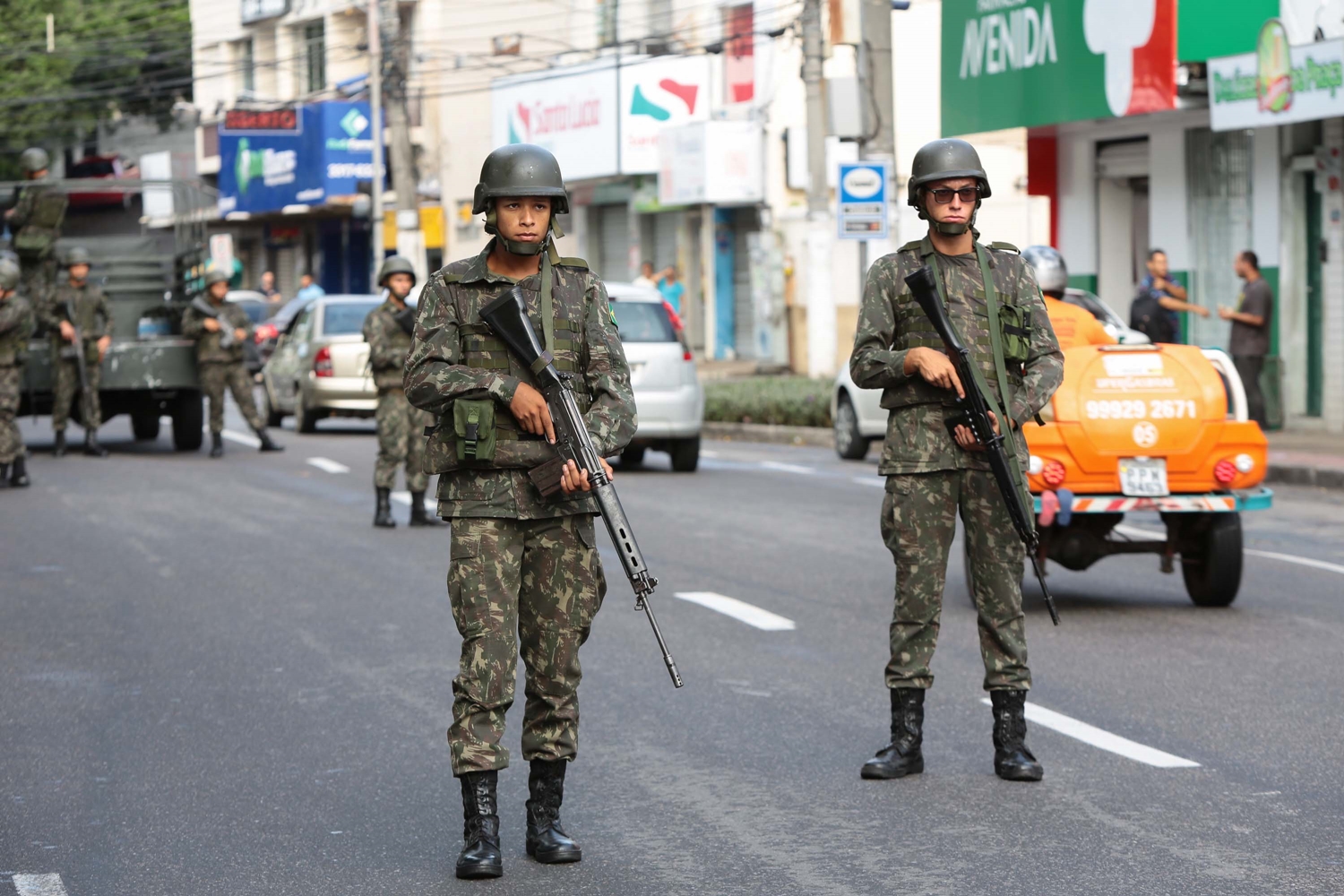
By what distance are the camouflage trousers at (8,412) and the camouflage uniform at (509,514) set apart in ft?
39.9

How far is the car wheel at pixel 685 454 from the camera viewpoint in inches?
738

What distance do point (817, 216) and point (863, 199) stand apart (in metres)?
5.50

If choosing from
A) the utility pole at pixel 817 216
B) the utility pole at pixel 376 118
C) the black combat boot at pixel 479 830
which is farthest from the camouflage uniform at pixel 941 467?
the utility pole at pixel 376 118

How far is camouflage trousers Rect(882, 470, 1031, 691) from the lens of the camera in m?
6.58

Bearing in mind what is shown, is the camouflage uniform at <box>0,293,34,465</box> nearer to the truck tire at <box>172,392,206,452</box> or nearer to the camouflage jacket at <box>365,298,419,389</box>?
the camouflage jacket at <box>365,298,419,389</box>

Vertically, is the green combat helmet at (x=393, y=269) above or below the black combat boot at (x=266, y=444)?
above

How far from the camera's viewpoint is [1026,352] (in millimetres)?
6602

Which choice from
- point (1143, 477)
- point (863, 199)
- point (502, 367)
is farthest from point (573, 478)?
point (863, 199)

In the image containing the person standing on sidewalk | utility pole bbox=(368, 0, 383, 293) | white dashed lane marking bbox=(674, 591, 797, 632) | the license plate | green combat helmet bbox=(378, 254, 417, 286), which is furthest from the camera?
utility pole bbox=(368, 0, 383, 293)

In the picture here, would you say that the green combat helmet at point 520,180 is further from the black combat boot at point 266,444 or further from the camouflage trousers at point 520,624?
the black combat boot at point 266,444

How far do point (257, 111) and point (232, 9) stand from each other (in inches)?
403

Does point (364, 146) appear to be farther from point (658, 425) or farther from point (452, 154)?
point (658, 425)

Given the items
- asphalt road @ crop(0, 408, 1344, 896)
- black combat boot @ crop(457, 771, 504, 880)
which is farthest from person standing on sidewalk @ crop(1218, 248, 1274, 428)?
black combat boot @ crop(457, 771, 504, 880)

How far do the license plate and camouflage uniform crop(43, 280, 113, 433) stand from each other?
1311cm
